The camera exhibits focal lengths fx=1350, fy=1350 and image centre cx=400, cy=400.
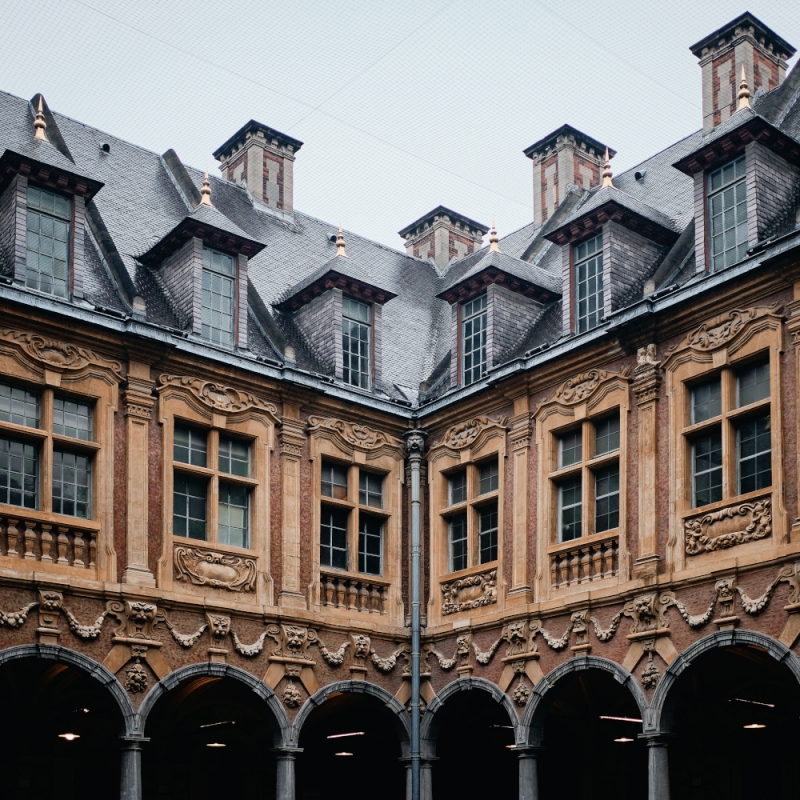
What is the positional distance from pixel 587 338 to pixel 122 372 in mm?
6308

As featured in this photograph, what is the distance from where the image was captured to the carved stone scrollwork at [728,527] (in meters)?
15.7

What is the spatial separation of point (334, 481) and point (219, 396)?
7.60ft

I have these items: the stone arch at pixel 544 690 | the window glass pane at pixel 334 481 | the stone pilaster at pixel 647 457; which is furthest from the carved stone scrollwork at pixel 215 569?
the stone pilaster at pixel 647 457

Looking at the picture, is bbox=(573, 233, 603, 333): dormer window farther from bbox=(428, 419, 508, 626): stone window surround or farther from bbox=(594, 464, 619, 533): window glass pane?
bbox=(594, 464, 619, 533): window glass pane

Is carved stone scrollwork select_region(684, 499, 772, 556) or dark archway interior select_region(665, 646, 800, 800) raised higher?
carved stone scrollwork select_region(684, 499, 772, 556)

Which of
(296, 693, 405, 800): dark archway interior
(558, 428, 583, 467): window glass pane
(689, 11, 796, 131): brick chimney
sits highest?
(689, 11, 796, 131): brick chimney

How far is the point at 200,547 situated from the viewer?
18281mm

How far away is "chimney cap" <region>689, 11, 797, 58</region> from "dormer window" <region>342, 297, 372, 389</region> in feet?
22.9

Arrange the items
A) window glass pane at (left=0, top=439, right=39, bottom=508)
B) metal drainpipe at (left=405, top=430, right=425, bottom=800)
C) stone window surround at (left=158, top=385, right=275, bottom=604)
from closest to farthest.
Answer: window glass pane at (left=0, top=439, right=39, bottom=508)
stone window surround at (left=158, top=385, right=275, bottom=604)
metal drainpipe at (left=405, top=430, right=425, bottom=800)

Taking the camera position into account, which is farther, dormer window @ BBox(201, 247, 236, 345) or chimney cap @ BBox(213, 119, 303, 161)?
chimney cap @ BBox(213, 119, 303, 161)

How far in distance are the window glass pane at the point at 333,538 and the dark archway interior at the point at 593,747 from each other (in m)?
3.85

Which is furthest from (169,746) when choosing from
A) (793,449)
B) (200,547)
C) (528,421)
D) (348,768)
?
(793,449)

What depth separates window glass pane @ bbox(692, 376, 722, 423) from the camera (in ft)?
55.3

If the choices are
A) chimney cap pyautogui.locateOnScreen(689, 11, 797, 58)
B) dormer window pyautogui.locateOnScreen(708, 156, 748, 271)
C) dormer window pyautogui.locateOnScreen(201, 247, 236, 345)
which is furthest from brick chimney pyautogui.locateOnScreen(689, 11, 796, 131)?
dormer window pyautogui.locateOnScreen(201, 247, 236, 345)
